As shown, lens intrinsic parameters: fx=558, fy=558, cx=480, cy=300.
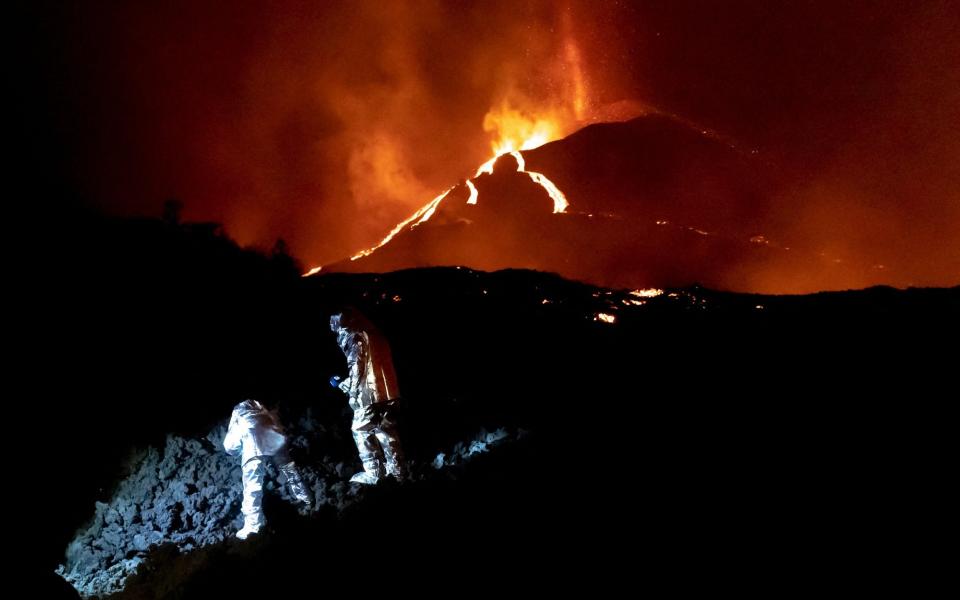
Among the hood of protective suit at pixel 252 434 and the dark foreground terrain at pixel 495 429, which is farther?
the hood of protective suit at pixel 252 434

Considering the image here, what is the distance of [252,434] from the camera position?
22.6 ft

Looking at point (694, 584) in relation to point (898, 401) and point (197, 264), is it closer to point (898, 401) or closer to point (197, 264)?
point (898, 401)

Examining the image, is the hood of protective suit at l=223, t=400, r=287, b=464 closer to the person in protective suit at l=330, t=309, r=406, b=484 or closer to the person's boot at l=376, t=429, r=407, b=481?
the person in protective suit at l=330, t=309, r=406, b=484

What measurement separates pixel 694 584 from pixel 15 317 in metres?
10.4

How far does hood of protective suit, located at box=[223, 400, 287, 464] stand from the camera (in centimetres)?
688

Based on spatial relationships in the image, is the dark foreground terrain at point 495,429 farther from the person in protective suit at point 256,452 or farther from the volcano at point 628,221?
the volcano at point 628,221

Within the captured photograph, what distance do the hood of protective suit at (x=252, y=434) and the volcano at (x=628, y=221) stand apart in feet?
23.8

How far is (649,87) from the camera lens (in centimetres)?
1711

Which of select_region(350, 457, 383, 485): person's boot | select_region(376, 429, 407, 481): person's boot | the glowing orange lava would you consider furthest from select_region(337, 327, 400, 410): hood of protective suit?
the glowing orange lava

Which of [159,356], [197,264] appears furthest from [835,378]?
[197,264]

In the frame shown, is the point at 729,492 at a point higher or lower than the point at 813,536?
higher

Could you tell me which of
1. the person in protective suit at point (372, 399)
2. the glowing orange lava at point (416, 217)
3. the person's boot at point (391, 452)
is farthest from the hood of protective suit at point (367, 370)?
the glowing orange lava at point (416, 217)

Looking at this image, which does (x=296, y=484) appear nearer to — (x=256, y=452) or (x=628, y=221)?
(x=256, y=452)

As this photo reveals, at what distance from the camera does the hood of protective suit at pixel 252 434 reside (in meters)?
6.88
